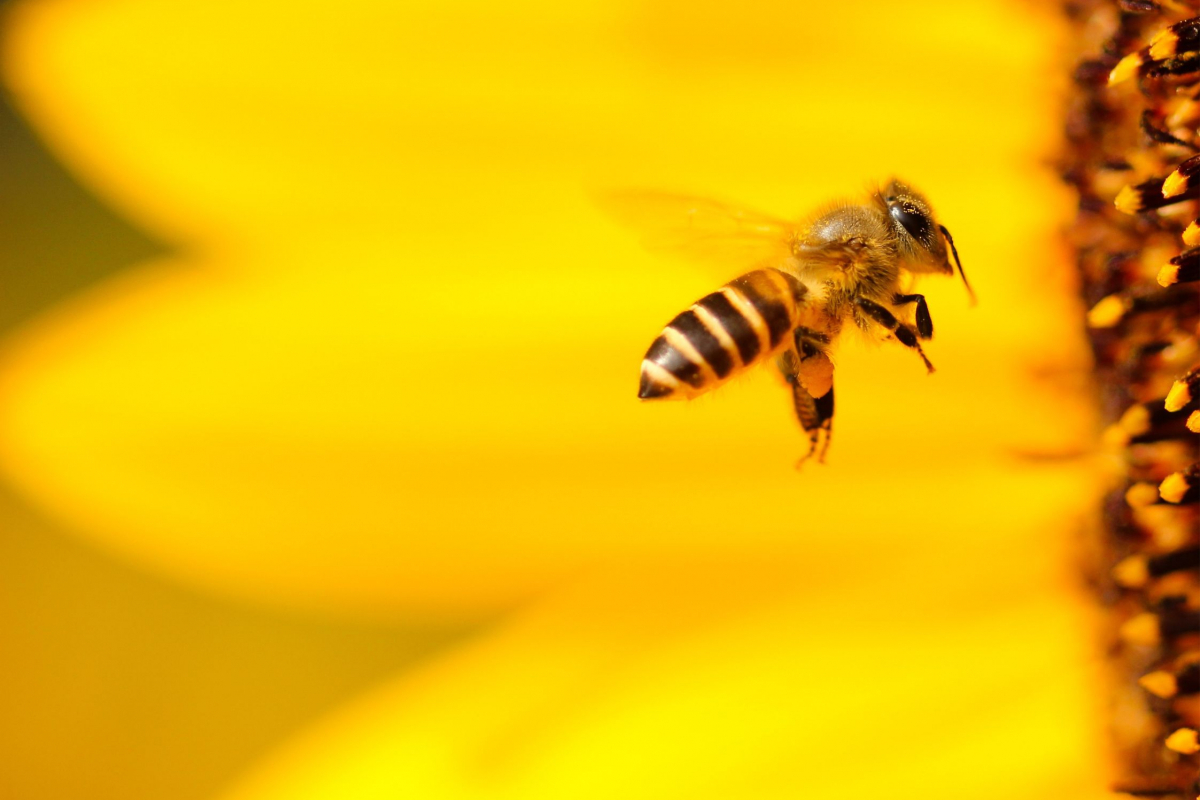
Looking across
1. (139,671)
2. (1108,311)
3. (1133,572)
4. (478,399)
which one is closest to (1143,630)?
(1133,572)

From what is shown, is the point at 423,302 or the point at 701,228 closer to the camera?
the point at 701,228

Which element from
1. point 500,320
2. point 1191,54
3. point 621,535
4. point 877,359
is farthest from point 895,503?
point 1191,54

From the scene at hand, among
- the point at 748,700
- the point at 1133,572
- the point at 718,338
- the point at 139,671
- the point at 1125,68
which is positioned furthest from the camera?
the point at 139,671

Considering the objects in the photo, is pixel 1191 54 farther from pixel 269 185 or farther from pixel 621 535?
pixel 269 185

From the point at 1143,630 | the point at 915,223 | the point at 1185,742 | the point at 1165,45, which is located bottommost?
the point at 1185,742

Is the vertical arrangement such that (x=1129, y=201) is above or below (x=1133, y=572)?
above

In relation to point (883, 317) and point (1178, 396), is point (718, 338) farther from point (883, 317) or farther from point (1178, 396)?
point (1178, 396)
